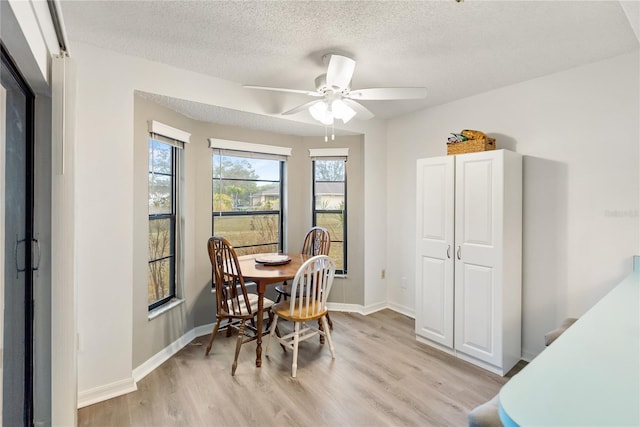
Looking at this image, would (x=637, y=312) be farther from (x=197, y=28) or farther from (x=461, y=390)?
(x=197, y=28)

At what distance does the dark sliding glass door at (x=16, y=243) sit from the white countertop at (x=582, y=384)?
1.83 m

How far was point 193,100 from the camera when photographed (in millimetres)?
2617

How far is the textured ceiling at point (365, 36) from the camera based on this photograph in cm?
175

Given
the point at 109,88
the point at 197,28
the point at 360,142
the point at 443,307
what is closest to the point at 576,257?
the point at 443,307

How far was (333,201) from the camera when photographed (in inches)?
159

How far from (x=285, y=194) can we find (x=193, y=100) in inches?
63.0

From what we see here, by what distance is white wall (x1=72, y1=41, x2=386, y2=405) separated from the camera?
6.88 ft

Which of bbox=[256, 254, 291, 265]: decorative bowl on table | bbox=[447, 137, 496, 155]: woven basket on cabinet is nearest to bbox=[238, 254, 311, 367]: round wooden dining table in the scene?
bbox=[256, 254, 291, 265]: decorative bowl on table

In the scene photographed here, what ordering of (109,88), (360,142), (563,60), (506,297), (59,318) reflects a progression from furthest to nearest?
(360,142)
(506,297)
(563,60)
(109,88)
(59,318)

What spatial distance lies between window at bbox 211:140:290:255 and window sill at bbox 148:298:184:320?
79cm

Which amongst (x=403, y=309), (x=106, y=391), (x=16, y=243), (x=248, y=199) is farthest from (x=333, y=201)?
(x=16, y=243)

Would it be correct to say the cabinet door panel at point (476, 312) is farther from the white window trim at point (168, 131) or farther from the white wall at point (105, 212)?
the white window trim at point (168, 131)

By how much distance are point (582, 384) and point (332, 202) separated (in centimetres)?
337

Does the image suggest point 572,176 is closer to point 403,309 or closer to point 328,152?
point 403,309
